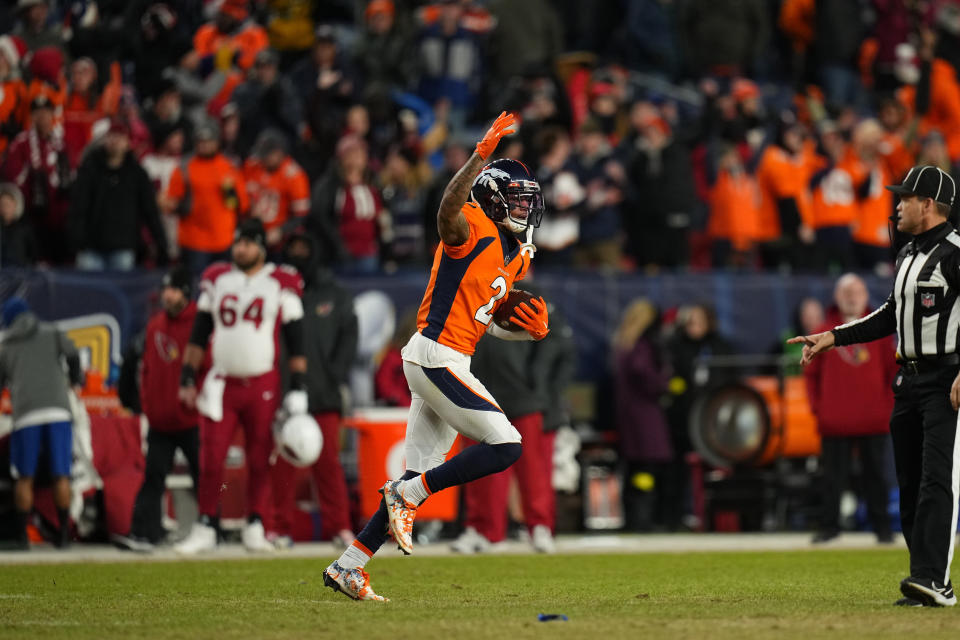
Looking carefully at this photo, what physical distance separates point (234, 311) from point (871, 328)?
582 centimetres

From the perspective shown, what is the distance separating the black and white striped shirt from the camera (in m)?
8.09

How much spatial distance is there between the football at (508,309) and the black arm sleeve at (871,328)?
1.67m

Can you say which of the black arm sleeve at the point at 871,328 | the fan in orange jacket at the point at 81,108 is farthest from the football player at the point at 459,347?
the fan in orange jacket at the point at 81,108

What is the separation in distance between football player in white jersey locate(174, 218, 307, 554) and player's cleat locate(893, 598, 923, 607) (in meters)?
5.87

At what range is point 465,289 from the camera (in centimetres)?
847

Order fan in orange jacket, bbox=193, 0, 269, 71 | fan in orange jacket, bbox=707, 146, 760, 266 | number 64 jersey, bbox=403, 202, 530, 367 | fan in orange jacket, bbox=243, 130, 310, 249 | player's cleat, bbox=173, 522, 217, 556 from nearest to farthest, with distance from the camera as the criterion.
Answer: number 64 jersey, bbox=403, 202, 530, 367
player's cleat, bbox=173, 522, 217, 556
fan in orange jacket, bbox=243, 130, 310, 249
fan in orange jacket, bbox=707, 146, 760, 266
fan in orange jacket, bbox=193, 0, 269, 71

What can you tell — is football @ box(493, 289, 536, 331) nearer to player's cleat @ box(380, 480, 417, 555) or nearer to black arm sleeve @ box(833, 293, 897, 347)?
player's cleat @ box(380, 480, 417, 555)

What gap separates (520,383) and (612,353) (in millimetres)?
3314

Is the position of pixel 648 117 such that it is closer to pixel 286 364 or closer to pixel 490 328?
pixel 286 364

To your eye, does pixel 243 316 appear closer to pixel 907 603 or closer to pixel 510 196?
pixel 510 196

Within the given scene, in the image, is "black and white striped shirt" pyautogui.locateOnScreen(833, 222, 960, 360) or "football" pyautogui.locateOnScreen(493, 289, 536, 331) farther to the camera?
"football" pyautogui.locateOnScreen(493, 289, 536, 331)

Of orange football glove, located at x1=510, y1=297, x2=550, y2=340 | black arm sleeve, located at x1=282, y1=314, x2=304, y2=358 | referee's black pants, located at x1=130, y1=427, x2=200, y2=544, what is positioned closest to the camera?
orange football glove, located at x1=510, y1=297, x2=550, y2=340

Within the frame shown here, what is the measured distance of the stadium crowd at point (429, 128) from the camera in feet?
51.9

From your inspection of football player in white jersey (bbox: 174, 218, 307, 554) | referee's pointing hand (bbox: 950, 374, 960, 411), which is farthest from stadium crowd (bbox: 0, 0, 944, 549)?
referee's pointing hand (bbox: 950, 374, 960, 411)
